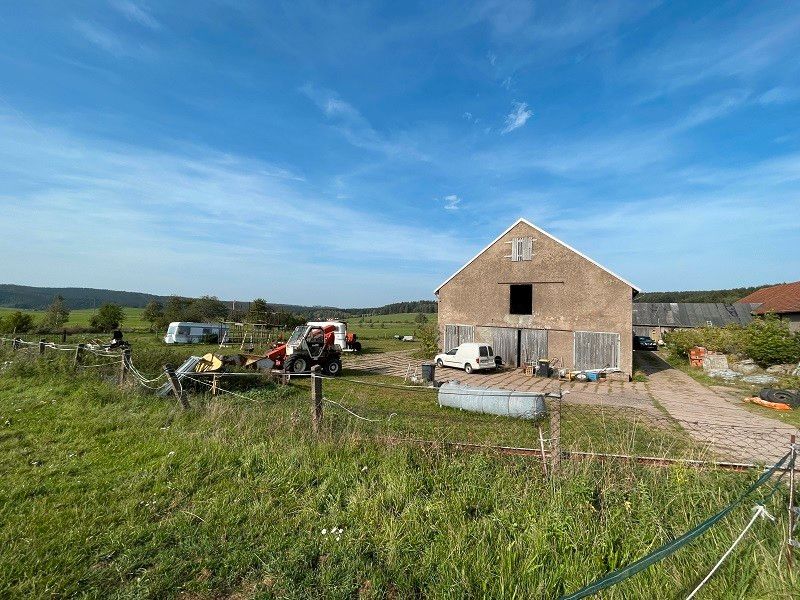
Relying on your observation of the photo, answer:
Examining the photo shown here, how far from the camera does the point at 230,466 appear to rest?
4.78 metres

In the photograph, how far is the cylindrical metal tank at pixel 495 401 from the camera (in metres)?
8.89

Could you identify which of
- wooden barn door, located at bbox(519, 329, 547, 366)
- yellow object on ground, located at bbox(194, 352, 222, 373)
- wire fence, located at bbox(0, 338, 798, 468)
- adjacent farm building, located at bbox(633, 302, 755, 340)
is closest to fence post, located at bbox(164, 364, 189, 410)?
wire fence, located at bbox(0, 338, 798, 468)

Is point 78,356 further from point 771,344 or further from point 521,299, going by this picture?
point 771,344

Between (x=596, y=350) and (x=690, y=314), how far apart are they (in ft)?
111

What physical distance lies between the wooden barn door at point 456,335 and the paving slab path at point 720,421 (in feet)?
29.1

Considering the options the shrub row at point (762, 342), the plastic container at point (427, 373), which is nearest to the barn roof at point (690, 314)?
the shrub row at point (762, 342)

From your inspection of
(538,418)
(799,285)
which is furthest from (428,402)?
(799,285)

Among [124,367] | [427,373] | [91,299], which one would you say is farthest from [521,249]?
[91,299]

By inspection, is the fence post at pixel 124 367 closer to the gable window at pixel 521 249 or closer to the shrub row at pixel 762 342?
the gable window at pixel 521 249

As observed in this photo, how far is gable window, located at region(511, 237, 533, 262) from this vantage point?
1997cm

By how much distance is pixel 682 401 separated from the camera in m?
12.2

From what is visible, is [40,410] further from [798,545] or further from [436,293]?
[436,293]

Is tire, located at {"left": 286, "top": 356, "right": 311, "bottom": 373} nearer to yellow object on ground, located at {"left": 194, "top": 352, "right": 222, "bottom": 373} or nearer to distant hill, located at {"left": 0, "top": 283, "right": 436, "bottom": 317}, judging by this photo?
yellow object on ground, located at {"left": 194, "top": 352, "right": 222, "bottom": 373}

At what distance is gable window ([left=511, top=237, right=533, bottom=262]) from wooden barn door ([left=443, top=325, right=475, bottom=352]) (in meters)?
4.71
